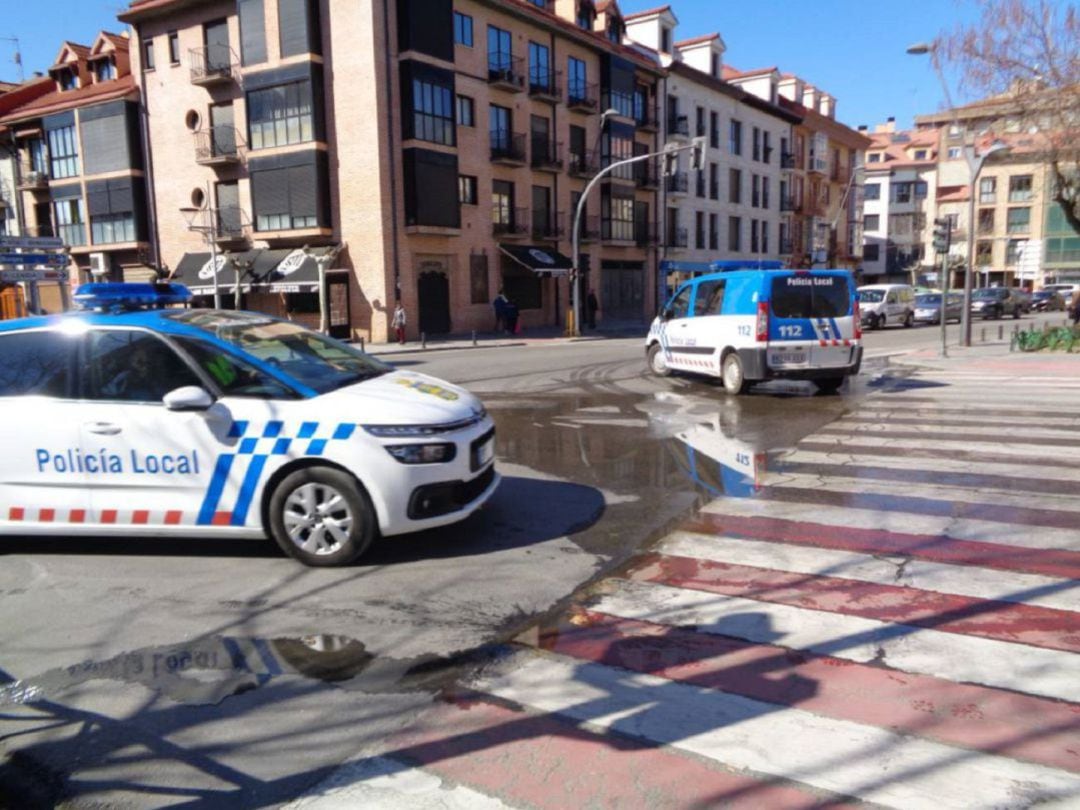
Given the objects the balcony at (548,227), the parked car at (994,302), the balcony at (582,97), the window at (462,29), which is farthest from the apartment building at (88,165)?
the parked car at (994,302)

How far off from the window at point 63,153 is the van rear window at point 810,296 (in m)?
36.7

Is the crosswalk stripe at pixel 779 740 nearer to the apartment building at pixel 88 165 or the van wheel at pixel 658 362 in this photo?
the van wheel at pixel 658 362

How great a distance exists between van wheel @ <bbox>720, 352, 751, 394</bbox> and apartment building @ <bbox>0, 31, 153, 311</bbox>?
1197 inches

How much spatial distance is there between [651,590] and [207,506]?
9.38 feet

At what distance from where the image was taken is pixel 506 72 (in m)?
32.8

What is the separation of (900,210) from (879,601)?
78.8m

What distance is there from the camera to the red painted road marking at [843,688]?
122 inches

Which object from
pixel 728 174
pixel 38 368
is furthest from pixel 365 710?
pixel 728 174

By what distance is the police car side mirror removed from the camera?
5.05 metres

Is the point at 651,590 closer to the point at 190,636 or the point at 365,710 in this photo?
the point at 365,710

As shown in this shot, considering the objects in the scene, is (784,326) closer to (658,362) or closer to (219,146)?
(658,362)

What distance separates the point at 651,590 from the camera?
469 cm

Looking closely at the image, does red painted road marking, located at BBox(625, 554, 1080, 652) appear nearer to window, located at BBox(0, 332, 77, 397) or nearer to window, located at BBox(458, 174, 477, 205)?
window, located at BBox(0, 332, 77, 397)

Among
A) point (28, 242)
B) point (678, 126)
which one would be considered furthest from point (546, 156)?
point (28, 242)
